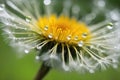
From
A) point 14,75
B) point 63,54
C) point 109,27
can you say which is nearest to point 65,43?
point 63,54

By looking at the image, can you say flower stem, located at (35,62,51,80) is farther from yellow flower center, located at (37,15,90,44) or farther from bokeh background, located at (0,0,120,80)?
bokeh background, located at (0,0,120,80)

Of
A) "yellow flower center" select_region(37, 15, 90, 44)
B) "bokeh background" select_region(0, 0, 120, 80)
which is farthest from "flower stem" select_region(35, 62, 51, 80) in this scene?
"bokeh background" select_region(0, 0, 120, 80)

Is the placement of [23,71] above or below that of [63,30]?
below

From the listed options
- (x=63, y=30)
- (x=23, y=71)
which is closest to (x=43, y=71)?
(x=63, y=30)

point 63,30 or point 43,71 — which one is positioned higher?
point 63,30

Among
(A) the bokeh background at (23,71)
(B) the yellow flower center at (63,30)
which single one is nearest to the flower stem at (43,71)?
(B) the yellow flower center at (63,30)

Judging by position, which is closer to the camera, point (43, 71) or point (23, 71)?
point (43, 71)

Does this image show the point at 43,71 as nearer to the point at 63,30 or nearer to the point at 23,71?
the point at 63,30

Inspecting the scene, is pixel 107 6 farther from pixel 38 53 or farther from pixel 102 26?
pixel 38 53

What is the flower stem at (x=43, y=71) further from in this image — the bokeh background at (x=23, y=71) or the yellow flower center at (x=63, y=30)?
the bokeh background at (x=23, y=71)
